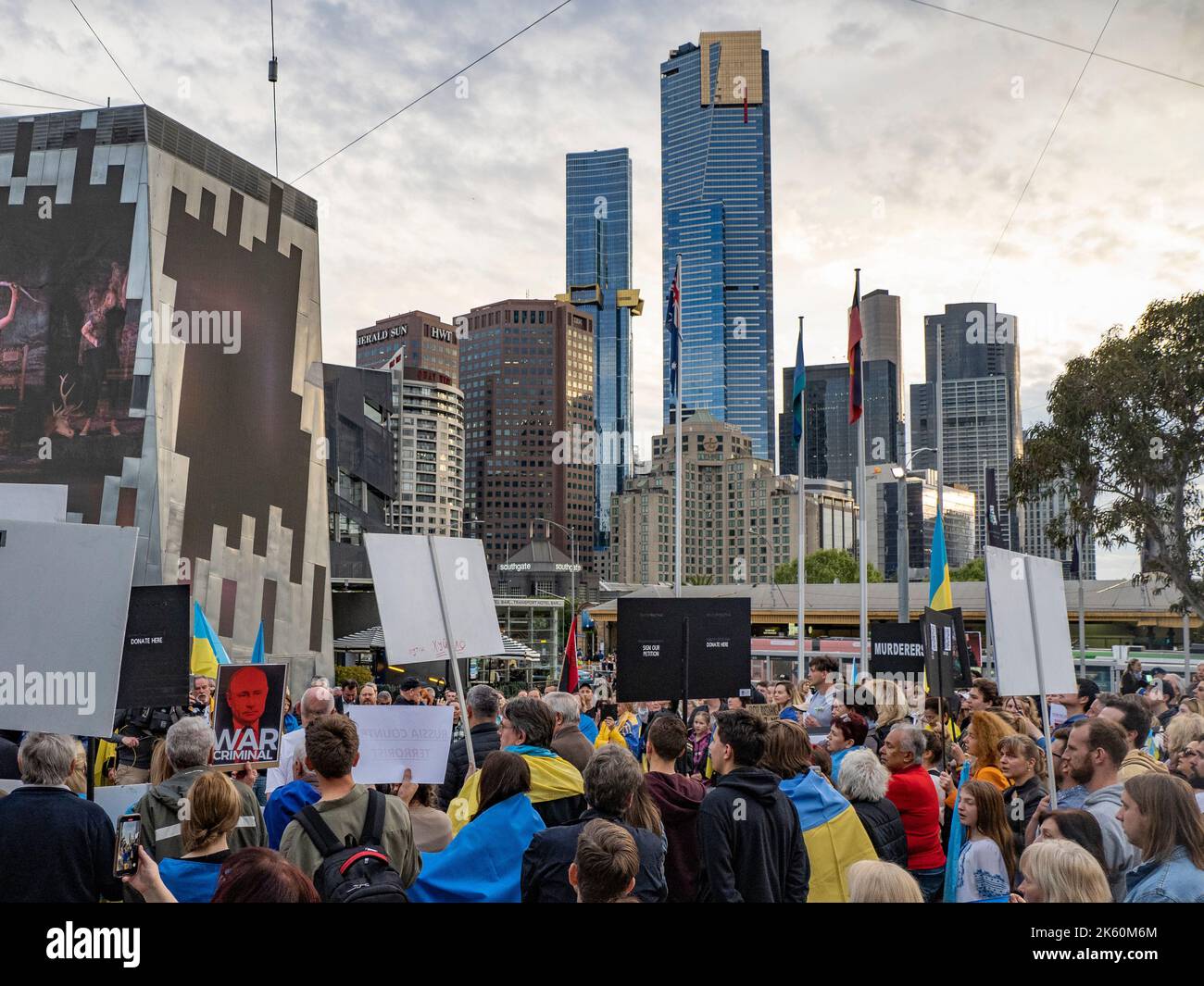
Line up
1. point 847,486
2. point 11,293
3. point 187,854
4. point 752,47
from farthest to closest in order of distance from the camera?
point 847,486, point 752,47, point 11,293, point 187,854

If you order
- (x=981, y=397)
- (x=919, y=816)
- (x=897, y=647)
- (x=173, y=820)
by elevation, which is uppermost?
(x=981, y=397)

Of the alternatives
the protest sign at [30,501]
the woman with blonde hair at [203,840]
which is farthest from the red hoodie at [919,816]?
the protest sign at [30,501]

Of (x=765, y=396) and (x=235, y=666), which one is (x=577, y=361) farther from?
(x=235, y=666)

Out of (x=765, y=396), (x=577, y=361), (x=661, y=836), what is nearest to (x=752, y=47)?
(x=661, y=836)

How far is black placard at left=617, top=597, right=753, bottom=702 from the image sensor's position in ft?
26.9

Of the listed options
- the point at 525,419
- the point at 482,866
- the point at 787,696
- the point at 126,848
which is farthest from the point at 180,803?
the point at 525,419

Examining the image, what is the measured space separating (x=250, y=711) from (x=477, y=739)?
167cm

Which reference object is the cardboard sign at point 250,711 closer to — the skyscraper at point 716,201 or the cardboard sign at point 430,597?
the cardboard sign at point 430,597

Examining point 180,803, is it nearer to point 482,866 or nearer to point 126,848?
point 126,848

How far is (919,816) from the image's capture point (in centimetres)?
620

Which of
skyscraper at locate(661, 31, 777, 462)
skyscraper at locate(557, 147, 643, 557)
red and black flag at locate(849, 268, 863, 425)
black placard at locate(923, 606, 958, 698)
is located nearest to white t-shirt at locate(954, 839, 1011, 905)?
black placard at locate(923, 606, 958, 698)

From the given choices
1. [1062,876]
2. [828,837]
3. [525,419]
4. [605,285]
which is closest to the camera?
[1062,876]
